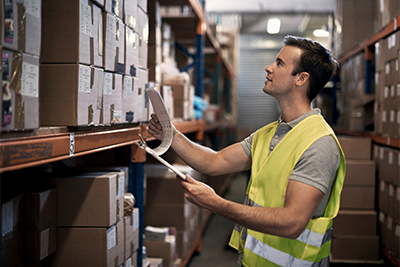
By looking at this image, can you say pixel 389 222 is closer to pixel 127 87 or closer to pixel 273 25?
pixel 127 87

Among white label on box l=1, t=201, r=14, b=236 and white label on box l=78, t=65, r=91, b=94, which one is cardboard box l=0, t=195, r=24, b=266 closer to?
white label on box l=1, t=201, r=14, b=236

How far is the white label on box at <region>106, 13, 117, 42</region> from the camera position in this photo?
1.80m

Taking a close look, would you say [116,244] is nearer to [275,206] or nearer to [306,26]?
[275,206]

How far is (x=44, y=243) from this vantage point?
171 cm

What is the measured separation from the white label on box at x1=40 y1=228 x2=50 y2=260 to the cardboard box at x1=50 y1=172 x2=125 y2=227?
125 millimetres

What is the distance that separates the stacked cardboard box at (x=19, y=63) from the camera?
3.68 feet

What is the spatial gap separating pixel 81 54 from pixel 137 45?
2.48 ft

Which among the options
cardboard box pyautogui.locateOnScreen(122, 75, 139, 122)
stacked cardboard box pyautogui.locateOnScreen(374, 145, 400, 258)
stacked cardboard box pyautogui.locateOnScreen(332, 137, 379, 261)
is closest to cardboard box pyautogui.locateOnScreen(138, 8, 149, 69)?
cardboard box pyautogui.locateOnScreen(122, 75, 139, 122)

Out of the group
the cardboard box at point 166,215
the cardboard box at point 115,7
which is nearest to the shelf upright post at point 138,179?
the cardboard box at point 115,7

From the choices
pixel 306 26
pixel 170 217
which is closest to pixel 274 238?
pixel 170 217

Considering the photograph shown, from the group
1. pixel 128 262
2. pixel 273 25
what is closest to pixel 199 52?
pixel 128 262

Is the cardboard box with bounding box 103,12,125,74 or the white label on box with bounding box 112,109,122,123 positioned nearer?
the cardboard box with bounding box 103,12,125,74

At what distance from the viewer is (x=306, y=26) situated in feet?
41.9

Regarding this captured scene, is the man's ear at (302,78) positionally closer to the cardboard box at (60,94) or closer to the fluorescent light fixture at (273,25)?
the cardboard box at (60,94)
